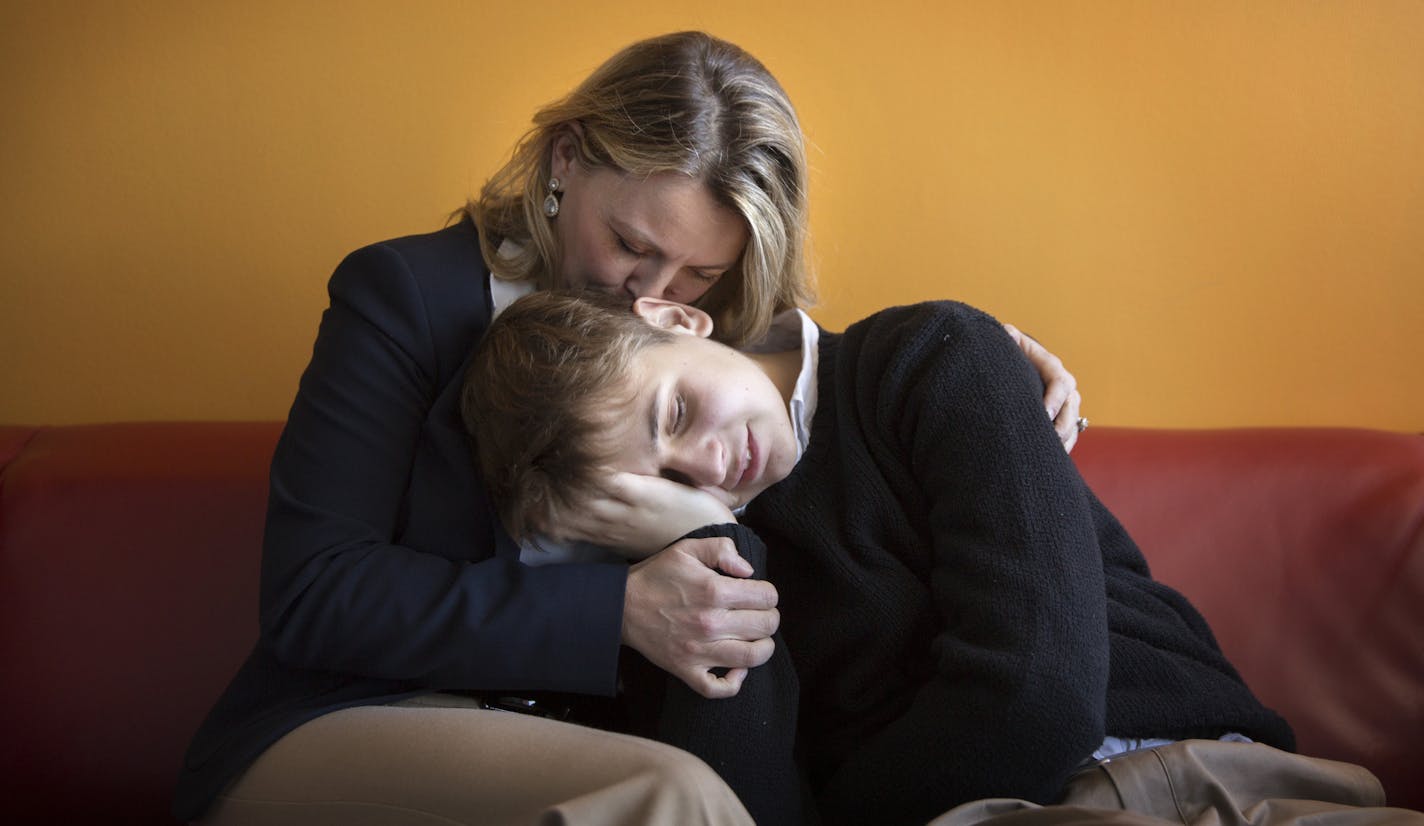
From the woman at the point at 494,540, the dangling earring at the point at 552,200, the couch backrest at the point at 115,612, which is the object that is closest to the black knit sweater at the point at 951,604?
the woman at the point at 494,540

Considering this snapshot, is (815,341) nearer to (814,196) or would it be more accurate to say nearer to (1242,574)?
(814,196)

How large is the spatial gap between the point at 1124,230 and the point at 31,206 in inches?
65.4

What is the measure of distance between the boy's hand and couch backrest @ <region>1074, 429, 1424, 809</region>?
699 mm

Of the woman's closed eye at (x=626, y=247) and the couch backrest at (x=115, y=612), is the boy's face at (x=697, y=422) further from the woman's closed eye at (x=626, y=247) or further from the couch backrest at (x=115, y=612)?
the couch backrest at (x=115, y=612)

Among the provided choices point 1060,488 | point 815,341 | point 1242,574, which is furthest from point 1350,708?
Answer: point 815,341

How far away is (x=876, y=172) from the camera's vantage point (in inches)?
73.2

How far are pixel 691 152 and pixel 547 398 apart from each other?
33 centimetres

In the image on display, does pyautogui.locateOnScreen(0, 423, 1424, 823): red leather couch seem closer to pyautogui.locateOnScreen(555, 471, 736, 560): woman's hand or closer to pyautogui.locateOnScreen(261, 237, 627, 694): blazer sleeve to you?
pyautogui.locateOnScreen(261, 237, 627, 694): blazer sleeve

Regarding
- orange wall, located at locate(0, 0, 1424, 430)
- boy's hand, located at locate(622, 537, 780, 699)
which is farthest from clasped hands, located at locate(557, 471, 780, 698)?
orange wall, located at locate(0, 0, 1424, 430)

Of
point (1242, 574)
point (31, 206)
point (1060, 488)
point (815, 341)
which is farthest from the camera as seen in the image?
point (31, 206)

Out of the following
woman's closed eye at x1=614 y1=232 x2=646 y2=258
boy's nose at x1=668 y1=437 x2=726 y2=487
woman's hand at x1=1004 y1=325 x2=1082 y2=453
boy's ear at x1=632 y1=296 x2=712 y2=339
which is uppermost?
woman's closed eye at x1=614 y1=232 x2=646 y2=258

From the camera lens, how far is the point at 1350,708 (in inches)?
60.3

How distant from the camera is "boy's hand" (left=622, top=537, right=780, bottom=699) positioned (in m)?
1.15

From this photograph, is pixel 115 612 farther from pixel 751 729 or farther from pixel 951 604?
pixel 951 604
